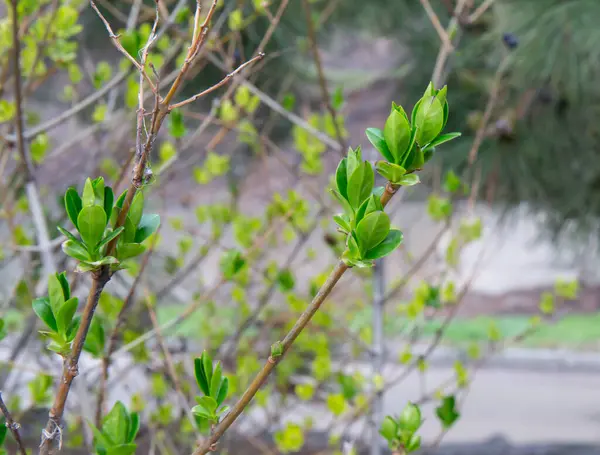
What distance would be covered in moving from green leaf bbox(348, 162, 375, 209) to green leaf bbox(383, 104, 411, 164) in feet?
0.06

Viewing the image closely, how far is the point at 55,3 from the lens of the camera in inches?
35.6

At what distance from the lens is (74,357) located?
15.1 inches

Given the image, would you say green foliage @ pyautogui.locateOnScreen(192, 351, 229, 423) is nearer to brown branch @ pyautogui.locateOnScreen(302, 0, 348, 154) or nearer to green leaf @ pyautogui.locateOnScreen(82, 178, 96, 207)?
green leaf @ pyautogui.locateOnScreen(82, 178, 96, 207)

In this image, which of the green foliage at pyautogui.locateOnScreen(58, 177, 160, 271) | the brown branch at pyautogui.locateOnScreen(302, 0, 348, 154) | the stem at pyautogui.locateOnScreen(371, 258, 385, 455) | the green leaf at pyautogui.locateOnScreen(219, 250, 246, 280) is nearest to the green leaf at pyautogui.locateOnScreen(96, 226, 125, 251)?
the green foliage at pyautogui.locateOnScreen(58, 177, 160, 271)

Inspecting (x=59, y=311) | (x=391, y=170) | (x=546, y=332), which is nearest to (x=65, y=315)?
(x=59, y=311)

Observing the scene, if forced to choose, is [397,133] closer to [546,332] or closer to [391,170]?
[391,170]

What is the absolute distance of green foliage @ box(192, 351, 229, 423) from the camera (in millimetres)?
390

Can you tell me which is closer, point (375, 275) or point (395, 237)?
point (395, 237)

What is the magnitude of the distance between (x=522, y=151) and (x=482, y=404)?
2.99 m

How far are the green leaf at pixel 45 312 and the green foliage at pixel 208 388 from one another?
0.09 meters

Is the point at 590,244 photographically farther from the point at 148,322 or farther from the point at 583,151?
the point at 148,322

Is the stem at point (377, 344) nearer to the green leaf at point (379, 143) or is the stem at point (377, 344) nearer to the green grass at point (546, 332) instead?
the green leaf at point (379, 143)

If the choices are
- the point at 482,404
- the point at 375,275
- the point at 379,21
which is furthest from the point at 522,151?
the point at 482,404

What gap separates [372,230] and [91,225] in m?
0.16
